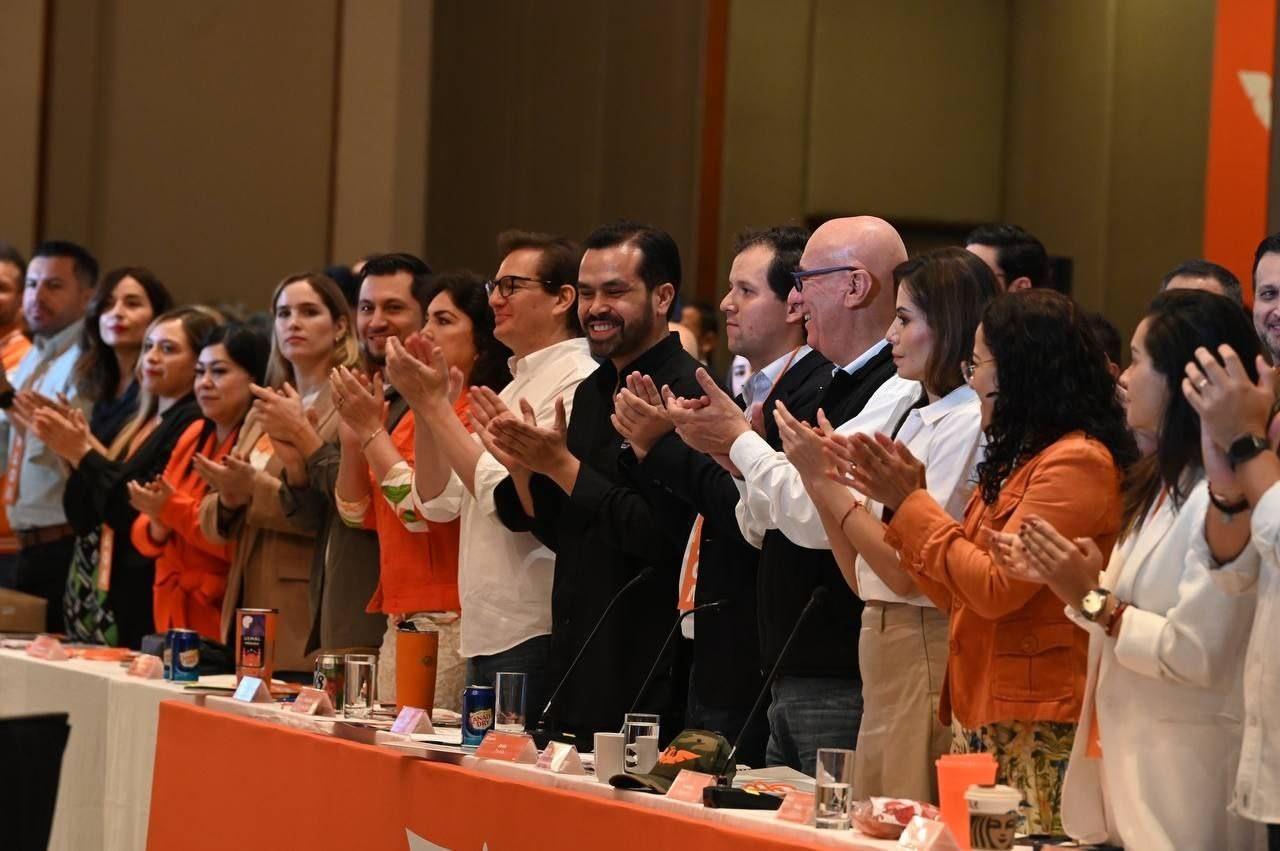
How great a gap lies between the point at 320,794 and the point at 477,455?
31.5 inches

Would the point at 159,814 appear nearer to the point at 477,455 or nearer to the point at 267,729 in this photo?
the point at 267,729

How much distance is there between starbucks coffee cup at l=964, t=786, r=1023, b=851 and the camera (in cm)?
220

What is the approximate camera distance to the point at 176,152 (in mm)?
7910

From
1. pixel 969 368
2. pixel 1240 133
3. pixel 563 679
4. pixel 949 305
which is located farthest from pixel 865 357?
pixel 1240 133

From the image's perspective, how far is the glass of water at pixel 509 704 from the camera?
301cm

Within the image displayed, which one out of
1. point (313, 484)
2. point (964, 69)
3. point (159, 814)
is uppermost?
point (964, 69)

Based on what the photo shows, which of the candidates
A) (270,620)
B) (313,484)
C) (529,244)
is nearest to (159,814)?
Answer: (270,620)

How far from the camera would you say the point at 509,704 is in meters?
3.02

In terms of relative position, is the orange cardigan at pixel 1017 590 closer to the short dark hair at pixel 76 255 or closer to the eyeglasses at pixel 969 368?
the eyeglasses at pixel 969 368

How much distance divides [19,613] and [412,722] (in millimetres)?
2046

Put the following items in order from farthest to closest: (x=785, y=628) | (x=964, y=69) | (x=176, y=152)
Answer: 1. (x=964, y=69)
2. (x=176, y=152)
3. (x=785, y=628)

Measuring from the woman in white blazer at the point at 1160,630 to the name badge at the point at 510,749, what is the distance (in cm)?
87

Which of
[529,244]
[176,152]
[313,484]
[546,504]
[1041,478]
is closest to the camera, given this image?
[1041,478]

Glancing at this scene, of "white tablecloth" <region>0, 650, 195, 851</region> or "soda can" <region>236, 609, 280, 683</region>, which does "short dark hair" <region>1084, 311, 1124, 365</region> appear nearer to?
"soda can" <region>236, 609, 280, 683</region>
